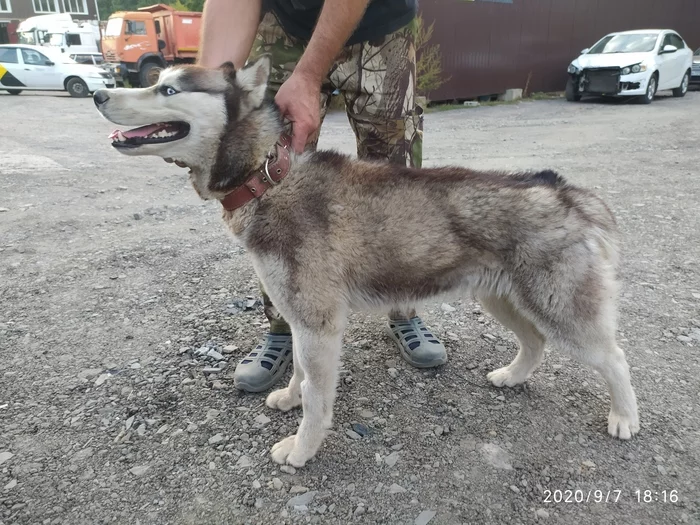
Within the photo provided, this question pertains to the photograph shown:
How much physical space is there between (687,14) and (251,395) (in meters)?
31.2

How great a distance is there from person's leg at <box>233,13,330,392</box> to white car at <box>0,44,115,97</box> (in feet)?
64.8

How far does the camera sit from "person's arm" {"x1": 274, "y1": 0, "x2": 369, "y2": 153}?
247 centimetres

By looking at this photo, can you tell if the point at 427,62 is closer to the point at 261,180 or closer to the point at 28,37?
the point at 261,180

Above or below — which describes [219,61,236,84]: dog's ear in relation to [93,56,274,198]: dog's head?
above

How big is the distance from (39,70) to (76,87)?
4.53 feet

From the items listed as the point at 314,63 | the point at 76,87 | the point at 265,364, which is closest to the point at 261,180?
the point at 314,63

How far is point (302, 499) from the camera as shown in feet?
7.29

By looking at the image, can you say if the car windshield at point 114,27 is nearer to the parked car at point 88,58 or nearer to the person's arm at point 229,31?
the parked car at point 88,58

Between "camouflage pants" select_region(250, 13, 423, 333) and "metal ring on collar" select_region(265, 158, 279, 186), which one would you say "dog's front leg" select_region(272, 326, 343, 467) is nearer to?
"metal ring on collar" select_region(265, 158, 279, 186)

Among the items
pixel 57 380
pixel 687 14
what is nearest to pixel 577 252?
pixel 57 380

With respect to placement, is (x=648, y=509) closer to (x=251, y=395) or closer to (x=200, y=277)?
(x=251, y=395)

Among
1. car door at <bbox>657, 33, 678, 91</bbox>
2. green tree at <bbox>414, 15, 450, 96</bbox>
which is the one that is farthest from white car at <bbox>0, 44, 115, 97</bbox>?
car door at <bbox>657, 33, 678, 91</bbox>

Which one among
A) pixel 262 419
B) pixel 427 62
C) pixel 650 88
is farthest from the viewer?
pixel 650 88

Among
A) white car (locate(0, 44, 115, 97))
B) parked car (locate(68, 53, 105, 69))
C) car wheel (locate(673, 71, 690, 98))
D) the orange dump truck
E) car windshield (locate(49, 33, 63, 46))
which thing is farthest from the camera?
car windshield (locate(49, 33, 63, 46))
